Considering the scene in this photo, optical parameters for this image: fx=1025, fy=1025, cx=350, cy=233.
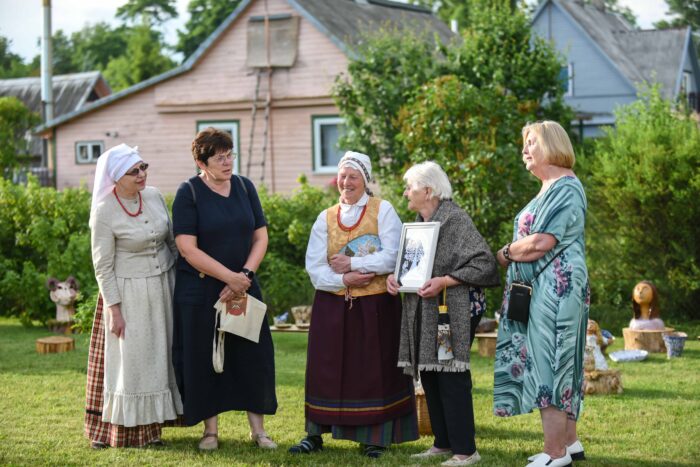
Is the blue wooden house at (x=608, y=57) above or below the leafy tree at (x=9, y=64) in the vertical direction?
below

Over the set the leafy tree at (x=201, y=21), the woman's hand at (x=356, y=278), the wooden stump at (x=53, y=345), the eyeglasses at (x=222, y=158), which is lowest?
the wooden stump at (x=53, y=345)

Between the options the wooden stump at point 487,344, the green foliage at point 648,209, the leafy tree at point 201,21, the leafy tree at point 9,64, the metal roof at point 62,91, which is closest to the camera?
the wooden stump at point 487,344

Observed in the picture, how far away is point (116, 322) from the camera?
6496 millimetres

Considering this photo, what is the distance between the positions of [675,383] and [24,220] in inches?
355

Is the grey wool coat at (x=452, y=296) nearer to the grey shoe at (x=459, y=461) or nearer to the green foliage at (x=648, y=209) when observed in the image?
the grey shoe at (x=459, y=461)

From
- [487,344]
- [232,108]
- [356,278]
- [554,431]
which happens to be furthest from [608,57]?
[554,431]

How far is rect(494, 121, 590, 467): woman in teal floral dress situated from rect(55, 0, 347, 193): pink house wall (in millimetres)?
17416

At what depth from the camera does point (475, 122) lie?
496 inches

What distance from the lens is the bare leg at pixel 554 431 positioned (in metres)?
5.69

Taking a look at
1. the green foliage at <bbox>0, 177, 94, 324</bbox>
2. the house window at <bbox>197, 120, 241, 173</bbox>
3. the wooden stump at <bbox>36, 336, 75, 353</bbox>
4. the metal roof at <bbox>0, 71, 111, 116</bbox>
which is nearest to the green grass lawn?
the wooden stump at <bbox>36, 336, 75, 353</bbox>

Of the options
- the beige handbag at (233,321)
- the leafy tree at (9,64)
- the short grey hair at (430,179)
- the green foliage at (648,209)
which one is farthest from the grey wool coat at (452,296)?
the leafy tree at (9,64)

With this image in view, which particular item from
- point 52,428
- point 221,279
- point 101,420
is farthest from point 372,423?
point 52,428

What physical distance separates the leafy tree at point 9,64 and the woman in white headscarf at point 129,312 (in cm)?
5760

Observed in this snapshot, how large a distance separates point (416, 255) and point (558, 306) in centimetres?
92
